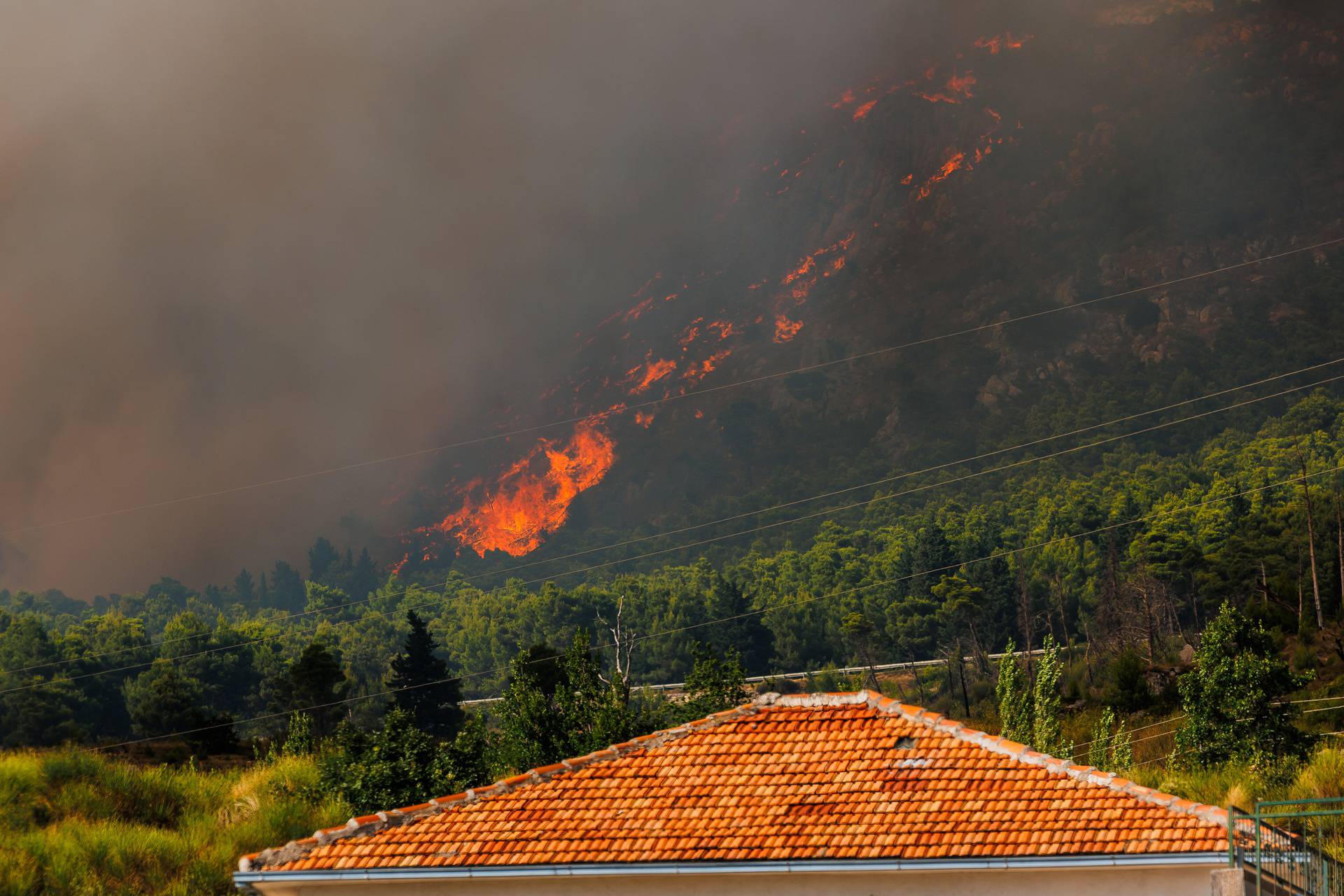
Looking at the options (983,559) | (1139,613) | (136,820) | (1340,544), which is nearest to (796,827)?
(136,820)

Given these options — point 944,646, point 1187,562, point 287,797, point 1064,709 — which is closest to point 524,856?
point 287,797

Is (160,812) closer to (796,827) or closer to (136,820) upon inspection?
(136,820)

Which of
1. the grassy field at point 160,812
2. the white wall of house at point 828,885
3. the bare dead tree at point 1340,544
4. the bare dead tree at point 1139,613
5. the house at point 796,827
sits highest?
the house at point 796,827

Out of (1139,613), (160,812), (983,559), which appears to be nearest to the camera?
(160,812)

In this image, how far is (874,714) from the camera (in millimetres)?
23562

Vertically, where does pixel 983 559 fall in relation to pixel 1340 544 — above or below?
below

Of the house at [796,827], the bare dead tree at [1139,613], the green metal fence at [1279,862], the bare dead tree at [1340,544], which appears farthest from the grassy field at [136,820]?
the bare dead tree at [1139,613]

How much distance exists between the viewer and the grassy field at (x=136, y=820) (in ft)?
134

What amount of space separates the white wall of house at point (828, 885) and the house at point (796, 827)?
2 cm

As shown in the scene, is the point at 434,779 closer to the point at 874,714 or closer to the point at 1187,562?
the point at 874,714

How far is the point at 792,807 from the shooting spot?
69.4 feet

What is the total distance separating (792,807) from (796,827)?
0.71 meters

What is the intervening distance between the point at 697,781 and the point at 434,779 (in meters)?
37.7

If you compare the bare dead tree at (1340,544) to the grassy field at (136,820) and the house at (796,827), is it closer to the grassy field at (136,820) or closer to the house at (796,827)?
A: the grassy field at (136,820)
